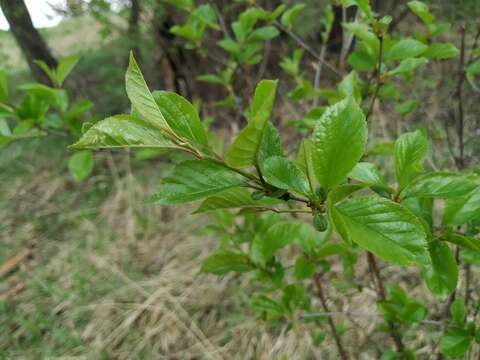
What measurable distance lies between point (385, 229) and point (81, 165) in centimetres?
84

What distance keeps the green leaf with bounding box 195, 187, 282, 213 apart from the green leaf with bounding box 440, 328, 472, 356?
45 cm

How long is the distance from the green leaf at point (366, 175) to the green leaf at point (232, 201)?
100 mm

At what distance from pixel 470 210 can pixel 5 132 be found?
78cm

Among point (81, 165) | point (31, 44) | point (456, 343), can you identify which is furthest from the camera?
point (31, 44)

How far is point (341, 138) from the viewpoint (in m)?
0.36

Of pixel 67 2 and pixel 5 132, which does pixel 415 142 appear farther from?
pixel 67 2

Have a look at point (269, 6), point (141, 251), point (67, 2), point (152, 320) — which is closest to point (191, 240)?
point (141, 251)

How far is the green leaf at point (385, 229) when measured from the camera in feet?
1.16

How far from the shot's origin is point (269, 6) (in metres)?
2.27

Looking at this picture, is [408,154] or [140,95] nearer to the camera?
[140,95]

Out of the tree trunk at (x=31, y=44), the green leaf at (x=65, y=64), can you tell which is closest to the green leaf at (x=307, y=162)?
the green leaf at (x=65, y=64)

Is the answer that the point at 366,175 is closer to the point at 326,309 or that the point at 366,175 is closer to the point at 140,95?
the point at 140,95

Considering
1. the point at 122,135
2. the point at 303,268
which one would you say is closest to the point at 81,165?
the point at 303,268

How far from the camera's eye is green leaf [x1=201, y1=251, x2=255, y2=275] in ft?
2.35
